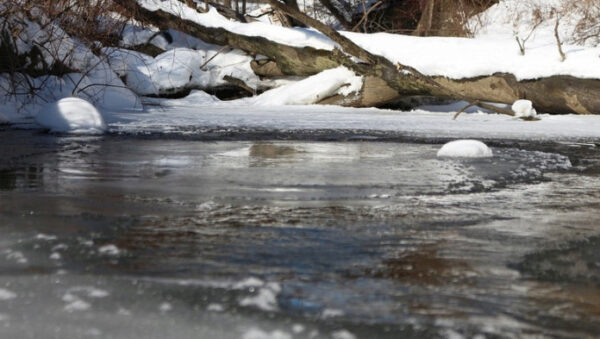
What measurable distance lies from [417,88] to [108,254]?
34.7 ft

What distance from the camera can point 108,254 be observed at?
2951 mm

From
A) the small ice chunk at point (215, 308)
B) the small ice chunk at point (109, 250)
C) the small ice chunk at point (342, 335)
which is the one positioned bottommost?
the small ice chunk at point (342, 335)

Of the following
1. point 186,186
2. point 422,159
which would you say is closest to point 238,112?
point 422,159

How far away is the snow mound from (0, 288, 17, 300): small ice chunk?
32.6ft

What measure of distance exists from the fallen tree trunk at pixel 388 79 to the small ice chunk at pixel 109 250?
8.82m

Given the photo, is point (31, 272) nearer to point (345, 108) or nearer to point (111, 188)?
point (111, 188)

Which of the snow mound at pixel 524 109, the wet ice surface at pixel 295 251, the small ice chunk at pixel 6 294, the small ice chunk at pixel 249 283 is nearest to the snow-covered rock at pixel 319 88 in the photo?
the snow mound at pixel 524 109

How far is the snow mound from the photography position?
11.4m

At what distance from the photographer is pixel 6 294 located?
245cm

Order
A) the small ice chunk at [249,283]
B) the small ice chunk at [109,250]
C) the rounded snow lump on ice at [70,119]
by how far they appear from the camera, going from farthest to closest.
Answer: the rounded snow lump on ice at [70,119] → the small ice chunk at [109,250] → the small ice chunk at [249,283]

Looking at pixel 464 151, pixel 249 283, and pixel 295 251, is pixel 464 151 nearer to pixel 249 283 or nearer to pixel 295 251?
pixel 295 251

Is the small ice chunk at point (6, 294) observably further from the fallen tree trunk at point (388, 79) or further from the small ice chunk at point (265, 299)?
the fallen tree trunk at point (388, 79)

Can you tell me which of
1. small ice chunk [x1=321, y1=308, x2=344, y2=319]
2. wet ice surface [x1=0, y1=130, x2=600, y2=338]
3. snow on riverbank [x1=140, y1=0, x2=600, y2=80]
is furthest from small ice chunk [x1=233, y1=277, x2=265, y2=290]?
snow on riverbank [x1=140, y1=0, x2=600, y2=80]

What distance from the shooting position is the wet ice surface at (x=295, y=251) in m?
2.25
